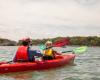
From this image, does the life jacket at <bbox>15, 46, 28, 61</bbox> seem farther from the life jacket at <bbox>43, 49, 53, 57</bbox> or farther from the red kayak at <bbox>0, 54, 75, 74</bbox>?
the life jacket at <bbox>43, 49, 53, 57</bbox>

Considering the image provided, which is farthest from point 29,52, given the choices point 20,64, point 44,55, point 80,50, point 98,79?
point 80,50

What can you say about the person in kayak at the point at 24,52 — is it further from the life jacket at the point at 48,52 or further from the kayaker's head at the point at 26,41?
the life jacket at the point at 48,52

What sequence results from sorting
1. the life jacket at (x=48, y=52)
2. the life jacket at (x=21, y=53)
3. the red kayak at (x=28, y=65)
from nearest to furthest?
the red kayak at (x=28, y=65) → the life jacket at (x=21, y=53) → the life jacket at (x=48, y=52)

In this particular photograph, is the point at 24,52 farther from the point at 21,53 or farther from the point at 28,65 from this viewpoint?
Answer: the point at 28,65

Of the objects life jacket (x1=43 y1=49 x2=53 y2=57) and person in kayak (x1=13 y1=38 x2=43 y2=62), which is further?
life jacket (x1=43 y1=49 x2=53 y2=57)

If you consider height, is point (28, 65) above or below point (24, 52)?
below

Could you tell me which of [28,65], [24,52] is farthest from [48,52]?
[24,52]

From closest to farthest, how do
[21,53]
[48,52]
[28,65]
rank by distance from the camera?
[21,53]
[28,65]
[48,52]

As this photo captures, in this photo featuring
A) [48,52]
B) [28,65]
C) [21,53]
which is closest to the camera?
[21,53]

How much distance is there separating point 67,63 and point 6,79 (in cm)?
634

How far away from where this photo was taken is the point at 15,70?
1469 centimetres

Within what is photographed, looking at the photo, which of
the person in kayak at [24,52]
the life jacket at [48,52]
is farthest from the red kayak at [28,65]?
the life jacket at [48,52]

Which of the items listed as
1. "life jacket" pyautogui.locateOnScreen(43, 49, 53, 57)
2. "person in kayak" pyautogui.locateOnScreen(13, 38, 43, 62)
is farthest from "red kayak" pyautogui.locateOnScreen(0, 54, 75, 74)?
"life jacket" pyautogui.locateOnScreen(43, 49, 53, 57)

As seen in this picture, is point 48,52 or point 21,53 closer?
point 21,53
